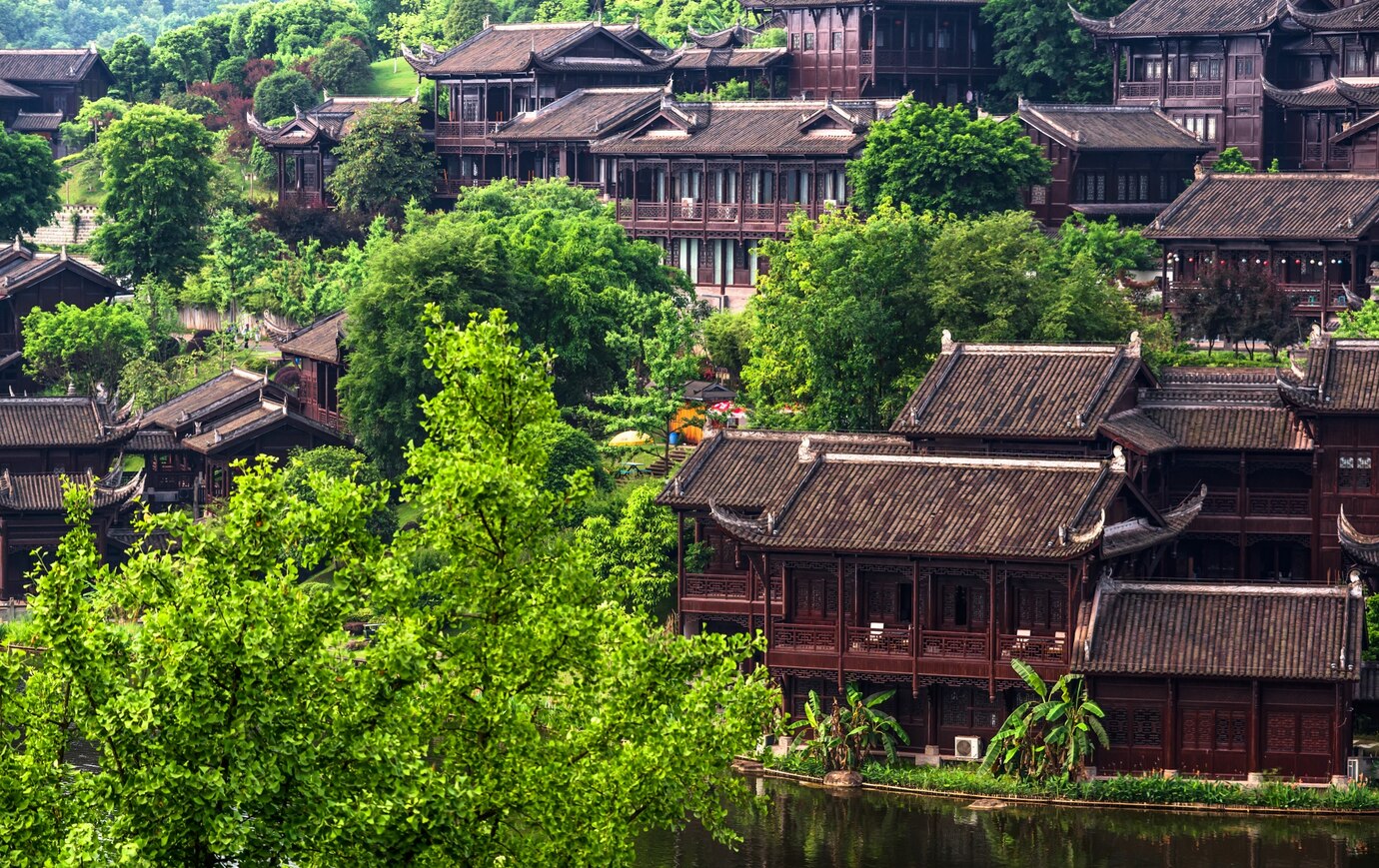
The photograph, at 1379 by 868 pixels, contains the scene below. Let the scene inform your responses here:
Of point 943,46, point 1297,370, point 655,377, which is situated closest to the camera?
Answer: point 1297,370

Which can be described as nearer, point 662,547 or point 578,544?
point 578,544

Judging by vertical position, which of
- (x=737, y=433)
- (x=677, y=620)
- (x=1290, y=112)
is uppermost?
(x=1290, y=112)

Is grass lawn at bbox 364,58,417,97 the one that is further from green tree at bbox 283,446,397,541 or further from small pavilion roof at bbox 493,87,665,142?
green tree at bbox 283,446,397,541

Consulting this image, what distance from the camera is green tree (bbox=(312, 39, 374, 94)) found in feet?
382

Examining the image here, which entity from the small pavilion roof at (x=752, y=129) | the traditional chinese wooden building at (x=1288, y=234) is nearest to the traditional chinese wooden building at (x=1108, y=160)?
the small pavilion roof at (x=752, y=129)

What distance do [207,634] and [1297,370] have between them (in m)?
33.2

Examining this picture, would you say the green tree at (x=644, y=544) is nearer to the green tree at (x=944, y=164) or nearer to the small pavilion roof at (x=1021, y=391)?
the small pavilion roof at (x=1021, y=391)

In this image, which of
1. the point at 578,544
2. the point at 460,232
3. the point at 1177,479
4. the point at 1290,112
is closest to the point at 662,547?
the point at 1177,479

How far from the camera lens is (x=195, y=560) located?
27375 millimetres

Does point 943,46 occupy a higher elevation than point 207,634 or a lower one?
higher

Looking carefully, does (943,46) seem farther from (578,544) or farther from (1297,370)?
(578,544)

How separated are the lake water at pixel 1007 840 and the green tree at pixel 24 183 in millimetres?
52944

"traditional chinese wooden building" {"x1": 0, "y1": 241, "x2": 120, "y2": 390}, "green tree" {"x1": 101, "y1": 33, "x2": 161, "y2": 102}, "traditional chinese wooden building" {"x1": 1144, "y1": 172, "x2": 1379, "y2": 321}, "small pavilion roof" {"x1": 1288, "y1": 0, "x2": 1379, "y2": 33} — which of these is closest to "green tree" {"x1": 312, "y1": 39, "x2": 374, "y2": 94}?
"green tree" {"x1": 101, "y1": 33, "x2": 161, "y2": 102}

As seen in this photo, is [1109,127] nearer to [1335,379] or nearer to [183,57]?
[1335,379]
